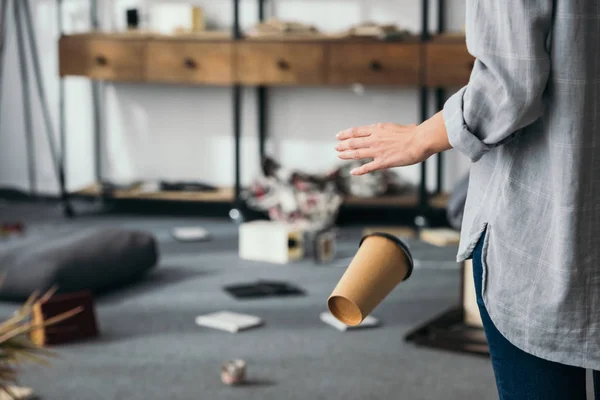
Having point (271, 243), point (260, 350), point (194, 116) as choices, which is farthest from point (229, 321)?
point (194, 116)

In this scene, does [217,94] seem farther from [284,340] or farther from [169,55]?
[284,340]

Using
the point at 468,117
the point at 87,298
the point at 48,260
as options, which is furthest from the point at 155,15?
the point at 468,117

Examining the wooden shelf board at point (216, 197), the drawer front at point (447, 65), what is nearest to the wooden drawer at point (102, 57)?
the wooden shelf board at point (216, 197)

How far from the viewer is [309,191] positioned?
4.18m

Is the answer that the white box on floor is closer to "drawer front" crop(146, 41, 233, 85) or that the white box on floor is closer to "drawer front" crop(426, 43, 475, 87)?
"drawer front" crop(146, 41, 233, 85)

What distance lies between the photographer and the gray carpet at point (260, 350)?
2.38 m

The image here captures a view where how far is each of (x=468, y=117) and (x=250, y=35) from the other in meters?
3.42

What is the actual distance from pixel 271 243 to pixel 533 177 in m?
2.84

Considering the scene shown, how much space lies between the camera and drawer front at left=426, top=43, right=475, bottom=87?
13.4ft

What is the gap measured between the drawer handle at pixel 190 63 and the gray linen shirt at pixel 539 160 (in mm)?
3420

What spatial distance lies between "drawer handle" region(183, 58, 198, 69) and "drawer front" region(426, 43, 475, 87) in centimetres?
106

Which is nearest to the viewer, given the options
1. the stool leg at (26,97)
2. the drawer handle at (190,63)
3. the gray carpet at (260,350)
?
the gray carpet at (260,350)

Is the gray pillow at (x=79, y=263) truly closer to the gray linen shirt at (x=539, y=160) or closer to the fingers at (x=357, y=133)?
the fingers at (x=357, y=133)

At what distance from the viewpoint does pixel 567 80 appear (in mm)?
933
